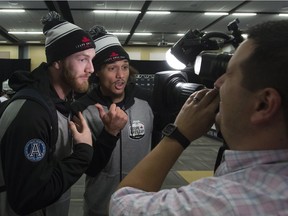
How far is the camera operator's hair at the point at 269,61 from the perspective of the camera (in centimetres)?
58

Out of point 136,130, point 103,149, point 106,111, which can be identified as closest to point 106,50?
point 106,111

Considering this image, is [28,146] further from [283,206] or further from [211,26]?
[211,26]

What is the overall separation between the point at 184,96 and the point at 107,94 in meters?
0.87

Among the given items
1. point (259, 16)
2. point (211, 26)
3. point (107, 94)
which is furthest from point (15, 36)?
point (107, 94)

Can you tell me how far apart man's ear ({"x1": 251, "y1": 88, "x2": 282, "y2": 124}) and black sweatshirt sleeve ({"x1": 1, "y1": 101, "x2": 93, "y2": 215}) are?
0.74 m

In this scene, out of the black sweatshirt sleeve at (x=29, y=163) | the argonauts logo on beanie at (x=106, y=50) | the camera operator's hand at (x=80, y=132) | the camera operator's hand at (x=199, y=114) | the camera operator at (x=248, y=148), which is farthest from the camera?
the argonauts logo on beanie at (x=106, y=50)

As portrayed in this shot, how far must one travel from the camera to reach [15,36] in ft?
35.3

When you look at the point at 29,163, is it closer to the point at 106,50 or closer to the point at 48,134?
the point at 48,134

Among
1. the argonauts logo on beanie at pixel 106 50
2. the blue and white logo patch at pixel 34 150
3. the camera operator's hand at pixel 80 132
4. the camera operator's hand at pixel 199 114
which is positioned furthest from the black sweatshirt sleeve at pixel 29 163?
the argonauts logo on beanie at pixel 106 50

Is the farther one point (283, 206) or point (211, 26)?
point (211, 26)

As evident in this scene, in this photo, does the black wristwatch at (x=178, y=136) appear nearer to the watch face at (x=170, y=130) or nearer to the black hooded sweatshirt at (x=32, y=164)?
the watch face at (x=170, y=130)

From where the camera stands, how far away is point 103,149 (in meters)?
1.46

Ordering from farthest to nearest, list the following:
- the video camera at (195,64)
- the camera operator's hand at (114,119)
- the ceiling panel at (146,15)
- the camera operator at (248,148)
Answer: the ceiling panel at (146,15) < the camera operator's hand at (114,119) < the video camera at (195,64) < the camera operator at (248,148)

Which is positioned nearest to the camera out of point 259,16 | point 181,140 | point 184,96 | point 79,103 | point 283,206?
point 283,206
